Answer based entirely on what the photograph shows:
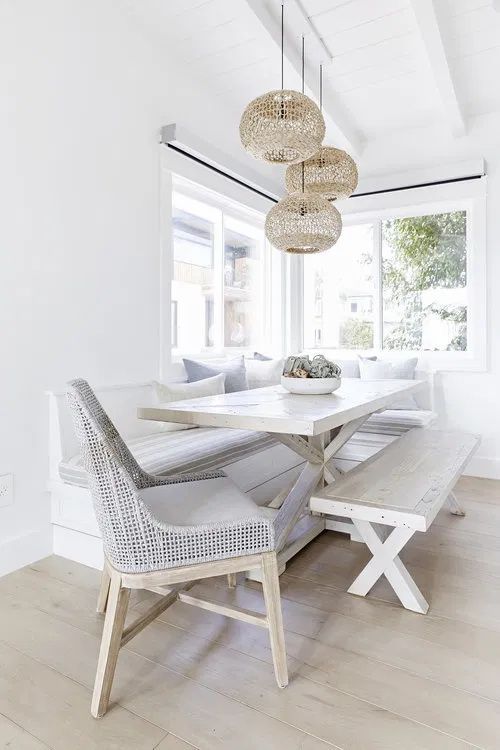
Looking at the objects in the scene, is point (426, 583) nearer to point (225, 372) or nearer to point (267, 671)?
point (267, 671)

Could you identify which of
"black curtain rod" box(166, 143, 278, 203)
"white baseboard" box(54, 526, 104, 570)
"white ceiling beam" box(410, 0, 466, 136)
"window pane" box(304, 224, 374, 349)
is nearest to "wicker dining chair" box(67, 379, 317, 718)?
"white baseboard" box(54, 526, 104, 570)

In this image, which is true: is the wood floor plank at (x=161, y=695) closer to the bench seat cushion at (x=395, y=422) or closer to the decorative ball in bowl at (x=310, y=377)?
the decorative ball in bowl at (x=310, y=377)

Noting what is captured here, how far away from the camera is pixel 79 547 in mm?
2158

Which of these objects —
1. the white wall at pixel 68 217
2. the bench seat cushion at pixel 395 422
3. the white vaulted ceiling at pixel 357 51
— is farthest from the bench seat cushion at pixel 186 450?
the white vaulted ceiling at pixel 357 51

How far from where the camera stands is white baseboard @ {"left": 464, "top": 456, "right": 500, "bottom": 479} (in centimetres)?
361

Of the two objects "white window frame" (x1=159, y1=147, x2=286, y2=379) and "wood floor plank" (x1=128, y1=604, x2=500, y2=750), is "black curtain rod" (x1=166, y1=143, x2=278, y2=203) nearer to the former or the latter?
"white window frame" (x1=159, y1=147, x2=286, y2=379)

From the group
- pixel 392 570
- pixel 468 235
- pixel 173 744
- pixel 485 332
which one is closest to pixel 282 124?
pixel 392 570

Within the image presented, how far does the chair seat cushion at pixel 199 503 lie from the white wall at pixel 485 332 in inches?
106

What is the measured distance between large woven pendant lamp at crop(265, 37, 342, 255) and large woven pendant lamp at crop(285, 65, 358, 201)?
42mm

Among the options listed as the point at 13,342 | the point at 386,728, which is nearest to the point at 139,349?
the point at 13,342

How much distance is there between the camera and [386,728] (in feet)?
3.87

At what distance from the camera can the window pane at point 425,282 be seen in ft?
12.6

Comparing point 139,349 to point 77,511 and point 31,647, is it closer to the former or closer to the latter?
point 77,511

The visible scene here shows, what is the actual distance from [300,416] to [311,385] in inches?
25.2
